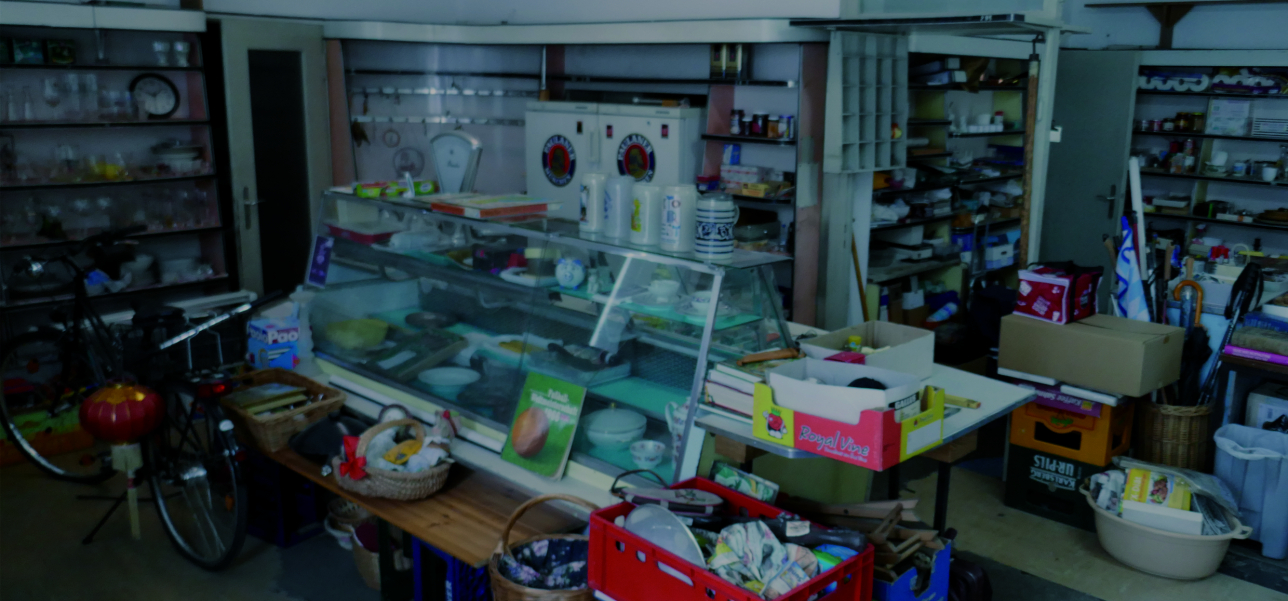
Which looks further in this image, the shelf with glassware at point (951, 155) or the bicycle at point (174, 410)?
the shelf with glassware at point (951, 155)

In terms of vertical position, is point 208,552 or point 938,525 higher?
point 938,525

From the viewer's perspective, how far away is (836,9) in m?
5.39

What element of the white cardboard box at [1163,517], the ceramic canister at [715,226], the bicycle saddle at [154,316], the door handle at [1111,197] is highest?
the ceramic canister at [715,226]

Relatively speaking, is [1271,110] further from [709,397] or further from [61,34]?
[61,34]

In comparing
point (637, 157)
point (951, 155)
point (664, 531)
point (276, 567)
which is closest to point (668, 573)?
point (664, 531)

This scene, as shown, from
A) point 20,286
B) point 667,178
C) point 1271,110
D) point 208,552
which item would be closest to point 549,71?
point 667,178

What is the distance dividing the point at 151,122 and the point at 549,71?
2.80 m

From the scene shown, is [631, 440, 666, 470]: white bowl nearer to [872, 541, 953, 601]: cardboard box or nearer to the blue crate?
the blue crate

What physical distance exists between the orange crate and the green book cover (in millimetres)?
2320

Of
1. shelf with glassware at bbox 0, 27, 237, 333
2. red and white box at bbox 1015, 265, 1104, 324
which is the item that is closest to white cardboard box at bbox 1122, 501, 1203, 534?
red and white box at bbox 1015, 265, 1104, 324

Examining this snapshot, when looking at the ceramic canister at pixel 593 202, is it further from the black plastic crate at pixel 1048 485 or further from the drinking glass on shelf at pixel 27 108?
the drinking glass on shelf at pixel 27 108

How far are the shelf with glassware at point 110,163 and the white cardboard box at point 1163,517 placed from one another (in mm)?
5277

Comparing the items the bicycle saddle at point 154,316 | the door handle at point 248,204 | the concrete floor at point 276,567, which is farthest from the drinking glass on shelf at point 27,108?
the concrete floor at point 276,567

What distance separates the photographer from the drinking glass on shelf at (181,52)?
5.77 metres
